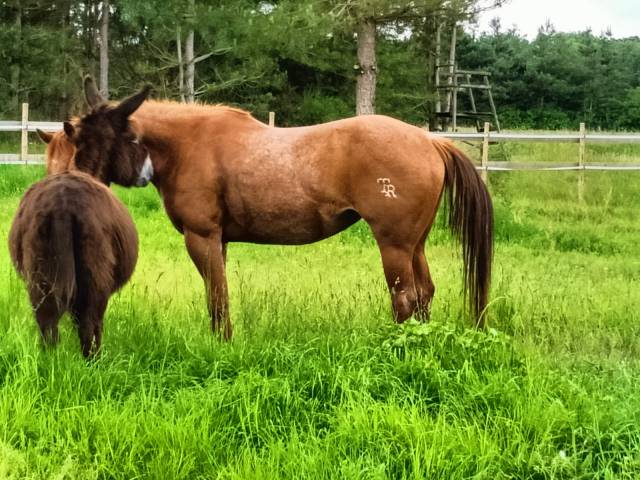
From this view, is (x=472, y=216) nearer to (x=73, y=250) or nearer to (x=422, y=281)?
(x=422, y=281)

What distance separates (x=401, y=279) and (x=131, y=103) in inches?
87.4

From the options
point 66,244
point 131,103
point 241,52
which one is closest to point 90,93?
point 131,103

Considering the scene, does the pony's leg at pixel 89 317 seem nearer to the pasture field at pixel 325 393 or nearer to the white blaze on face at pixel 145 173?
the pasture field at pixel 325 393

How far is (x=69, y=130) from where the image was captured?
14.4 feet

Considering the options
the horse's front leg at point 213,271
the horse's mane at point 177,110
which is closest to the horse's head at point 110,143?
the horse's mane at point 177,110

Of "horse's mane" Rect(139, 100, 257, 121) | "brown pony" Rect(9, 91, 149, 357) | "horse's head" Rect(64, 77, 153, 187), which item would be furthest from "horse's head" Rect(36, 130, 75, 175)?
"horse's mane" Rect(139, 100, 257, 121)

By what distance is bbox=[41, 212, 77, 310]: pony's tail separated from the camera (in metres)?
3.67

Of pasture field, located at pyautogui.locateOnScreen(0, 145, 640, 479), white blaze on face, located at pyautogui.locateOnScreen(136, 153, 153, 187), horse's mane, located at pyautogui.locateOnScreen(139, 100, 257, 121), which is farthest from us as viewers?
horse's mane, located at pyautogui.locateOnScreen(139, 100, 257, 121)

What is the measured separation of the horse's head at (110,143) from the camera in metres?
4.52

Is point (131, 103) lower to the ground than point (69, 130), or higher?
higher

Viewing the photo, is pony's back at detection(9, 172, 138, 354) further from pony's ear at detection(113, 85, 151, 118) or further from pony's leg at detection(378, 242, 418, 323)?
pony's leg at detection(378, 242, 418, 323)

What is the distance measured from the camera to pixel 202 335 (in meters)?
4.39

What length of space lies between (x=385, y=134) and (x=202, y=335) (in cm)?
187

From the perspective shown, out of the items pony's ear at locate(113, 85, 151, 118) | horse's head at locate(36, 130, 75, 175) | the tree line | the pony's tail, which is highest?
the tree line
